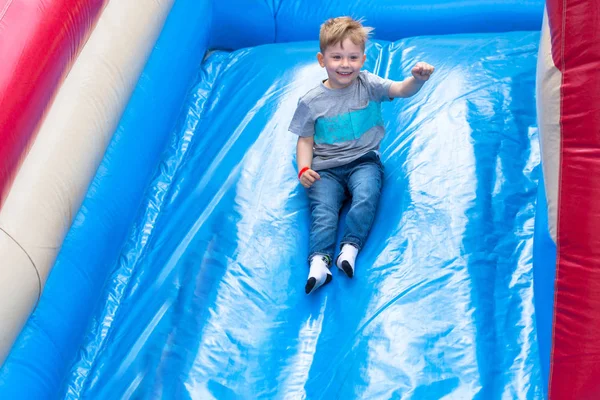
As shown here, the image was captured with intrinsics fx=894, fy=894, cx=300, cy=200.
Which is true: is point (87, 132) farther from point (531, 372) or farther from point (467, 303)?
point (531, 372)

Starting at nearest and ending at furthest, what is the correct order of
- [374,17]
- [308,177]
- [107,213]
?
1. [308,177]
2. [107,213]
3. [374,17]

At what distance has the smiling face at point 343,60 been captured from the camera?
6.13ft

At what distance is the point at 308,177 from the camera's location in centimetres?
191

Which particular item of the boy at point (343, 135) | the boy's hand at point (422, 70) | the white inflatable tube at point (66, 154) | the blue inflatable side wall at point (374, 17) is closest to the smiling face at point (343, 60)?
the boy at point (343, 135)

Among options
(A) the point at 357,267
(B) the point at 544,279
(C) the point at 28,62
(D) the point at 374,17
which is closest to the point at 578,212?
(B) the point at 544,279

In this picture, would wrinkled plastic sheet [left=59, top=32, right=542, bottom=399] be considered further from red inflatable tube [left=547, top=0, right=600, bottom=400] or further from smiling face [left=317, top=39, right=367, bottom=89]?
smiling face [left=317, top=39, right=367, bottom=89]

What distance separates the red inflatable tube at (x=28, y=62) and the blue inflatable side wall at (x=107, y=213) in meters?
0.29

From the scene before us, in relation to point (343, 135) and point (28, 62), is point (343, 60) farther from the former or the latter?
point (28, 62)

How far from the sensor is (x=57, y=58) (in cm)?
180

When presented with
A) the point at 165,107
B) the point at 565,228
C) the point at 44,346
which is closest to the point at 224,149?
the point at 165,107

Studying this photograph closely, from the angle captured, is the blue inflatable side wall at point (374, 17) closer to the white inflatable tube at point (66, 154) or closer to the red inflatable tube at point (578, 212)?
the white inflatable tube at point (66, 154)

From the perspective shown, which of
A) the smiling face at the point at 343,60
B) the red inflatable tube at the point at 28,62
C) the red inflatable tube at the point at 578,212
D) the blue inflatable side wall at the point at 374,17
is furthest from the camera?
the blue inflatable side wall at the point at 374,17

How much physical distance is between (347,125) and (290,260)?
0.33 meters

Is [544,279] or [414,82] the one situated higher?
[414,82]
